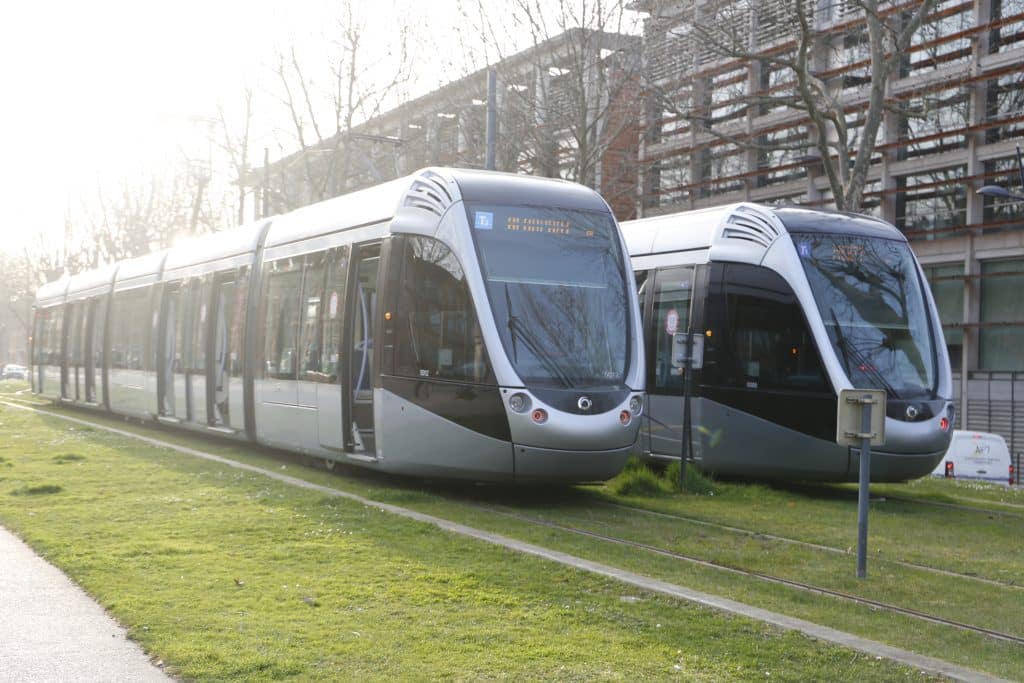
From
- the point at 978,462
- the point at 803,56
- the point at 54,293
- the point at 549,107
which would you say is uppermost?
the point at 549,107

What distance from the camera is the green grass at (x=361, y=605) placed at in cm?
642

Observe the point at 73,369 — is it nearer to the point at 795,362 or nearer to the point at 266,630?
the point at 795,362

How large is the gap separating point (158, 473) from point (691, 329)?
6.70 metres

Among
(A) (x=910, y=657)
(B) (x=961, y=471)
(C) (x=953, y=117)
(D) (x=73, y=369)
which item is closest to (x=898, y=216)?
(C) (x=953, y=117)

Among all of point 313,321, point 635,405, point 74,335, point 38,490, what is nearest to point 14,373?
point 74,335

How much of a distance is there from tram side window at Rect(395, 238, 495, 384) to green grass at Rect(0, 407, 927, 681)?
1801 millimetres

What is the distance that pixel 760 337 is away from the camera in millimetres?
15711

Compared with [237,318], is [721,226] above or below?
above

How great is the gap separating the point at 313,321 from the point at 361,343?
5.40 ft

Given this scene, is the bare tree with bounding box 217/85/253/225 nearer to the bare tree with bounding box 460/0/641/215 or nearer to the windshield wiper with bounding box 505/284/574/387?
the bare tree with bounding box 460/0/641/215

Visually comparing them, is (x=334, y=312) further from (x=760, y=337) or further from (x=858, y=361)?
(x=858, y=361)

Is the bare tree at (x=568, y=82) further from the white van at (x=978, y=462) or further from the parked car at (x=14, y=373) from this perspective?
the parked car at (x=14, y=373)

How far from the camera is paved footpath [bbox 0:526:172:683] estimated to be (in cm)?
620

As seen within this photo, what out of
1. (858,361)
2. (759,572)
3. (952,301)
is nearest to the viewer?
(759,572)
